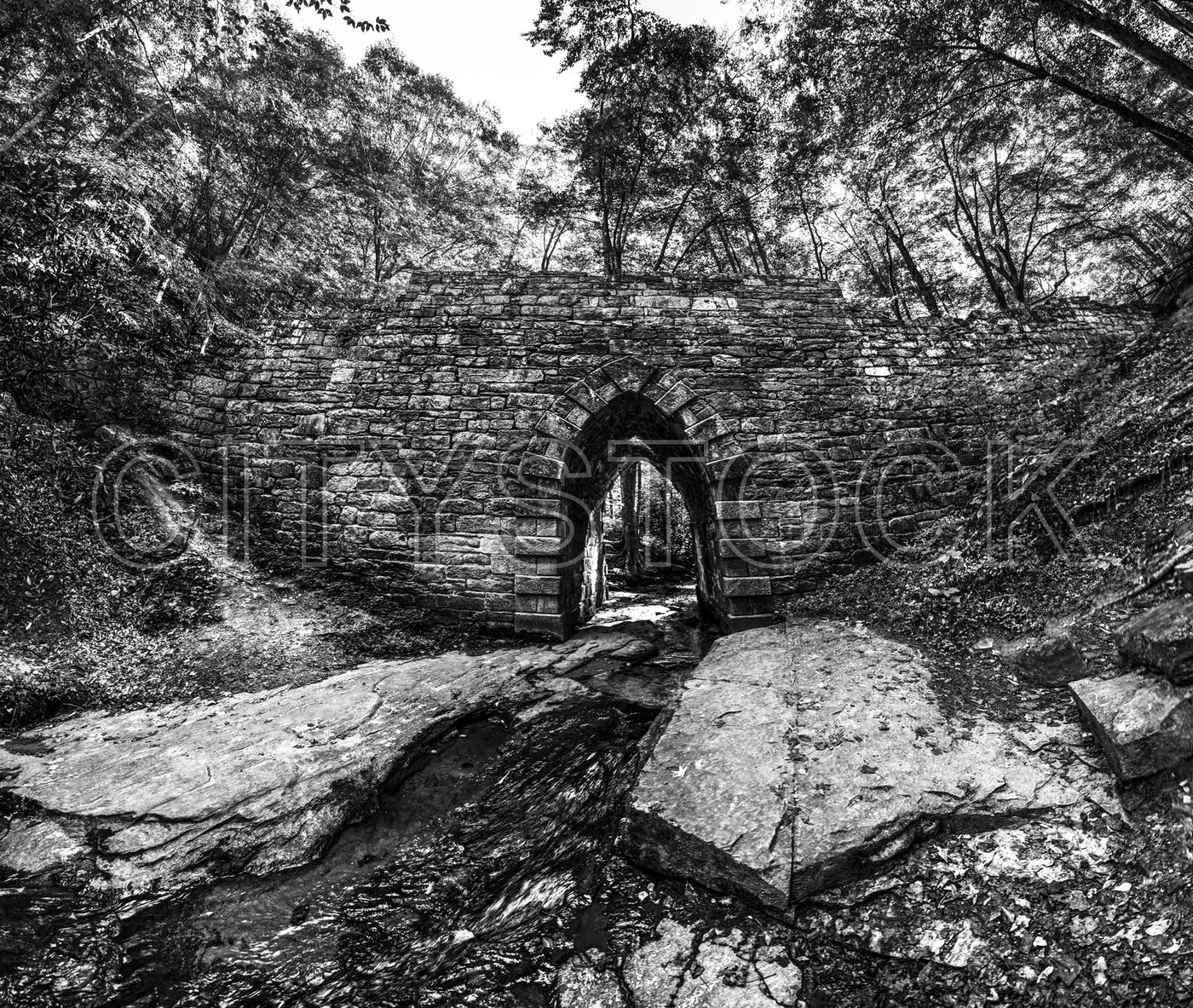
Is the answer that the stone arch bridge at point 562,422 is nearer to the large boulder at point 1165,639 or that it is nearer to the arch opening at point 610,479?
the arch opening at point 610,479

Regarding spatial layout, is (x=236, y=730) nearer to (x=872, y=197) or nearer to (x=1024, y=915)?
(x=1024, y=915)

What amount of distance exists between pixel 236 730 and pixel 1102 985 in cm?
495

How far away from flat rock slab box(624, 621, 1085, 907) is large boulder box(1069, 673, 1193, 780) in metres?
0.28

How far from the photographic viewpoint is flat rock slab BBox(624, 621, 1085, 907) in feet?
8.22

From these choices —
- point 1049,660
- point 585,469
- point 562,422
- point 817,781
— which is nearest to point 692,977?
point 817,781

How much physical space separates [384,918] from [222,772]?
164cm

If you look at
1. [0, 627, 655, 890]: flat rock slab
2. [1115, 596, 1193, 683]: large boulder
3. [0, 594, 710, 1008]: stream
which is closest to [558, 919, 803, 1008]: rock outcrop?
[0, 594, 710, 1008]: stream

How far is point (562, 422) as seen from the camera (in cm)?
590

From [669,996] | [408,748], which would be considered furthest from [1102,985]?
[408,748]

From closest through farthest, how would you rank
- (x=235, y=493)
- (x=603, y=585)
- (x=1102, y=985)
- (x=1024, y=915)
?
(x=1102, y=985) < (x=1024, y=915) < (x=235, y=493) < (x=603, y=585)

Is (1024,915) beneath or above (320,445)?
beneath

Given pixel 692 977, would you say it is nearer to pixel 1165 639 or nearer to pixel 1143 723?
pixel 1143 723

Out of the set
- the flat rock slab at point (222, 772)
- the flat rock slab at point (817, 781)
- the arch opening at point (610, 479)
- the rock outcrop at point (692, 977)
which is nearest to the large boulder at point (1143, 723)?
the flat rock slab at point (817, 781)

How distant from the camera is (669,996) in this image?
2.07m
